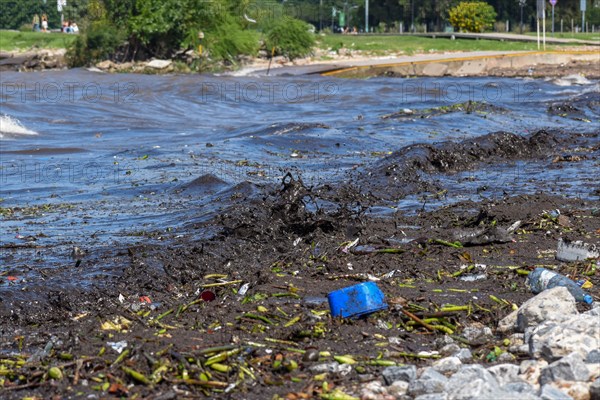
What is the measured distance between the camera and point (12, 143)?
14.5m

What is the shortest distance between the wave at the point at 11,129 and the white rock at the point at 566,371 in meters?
13.0

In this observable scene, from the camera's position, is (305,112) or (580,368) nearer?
(580,368)

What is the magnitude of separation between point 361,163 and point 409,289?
247 inches

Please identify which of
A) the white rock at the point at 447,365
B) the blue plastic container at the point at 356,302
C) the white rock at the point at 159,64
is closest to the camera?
the white rock at the point at 447,365

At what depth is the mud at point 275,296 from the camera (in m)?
3.95

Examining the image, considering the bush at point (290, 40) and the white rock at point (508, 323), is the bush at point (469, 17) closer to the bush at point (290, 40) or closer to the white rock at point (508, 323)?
the bush at point (290, 40)

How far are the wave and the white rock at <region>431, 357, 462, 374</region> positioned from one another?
12.6m

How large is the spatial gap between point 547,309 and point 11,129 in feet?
43.6

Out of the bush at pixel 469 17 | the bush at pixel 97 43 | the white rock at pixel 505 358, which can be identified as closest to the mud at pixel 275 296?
the white rock at pixel 505 358

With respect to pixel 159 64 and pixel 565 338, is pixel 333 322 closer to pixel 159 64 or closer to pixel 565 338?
pixel 565 338

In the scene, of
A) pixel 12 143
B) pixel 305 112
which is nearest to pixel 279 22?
pixel 305 112

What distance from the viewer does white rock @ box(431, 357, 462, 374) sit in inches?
150

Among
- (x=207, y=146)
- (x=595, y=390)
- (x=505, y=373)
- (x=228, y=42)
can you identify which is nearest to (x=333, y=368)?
(x=505, y=373)

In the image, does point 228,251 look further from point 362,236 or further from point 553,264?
point 553,264
